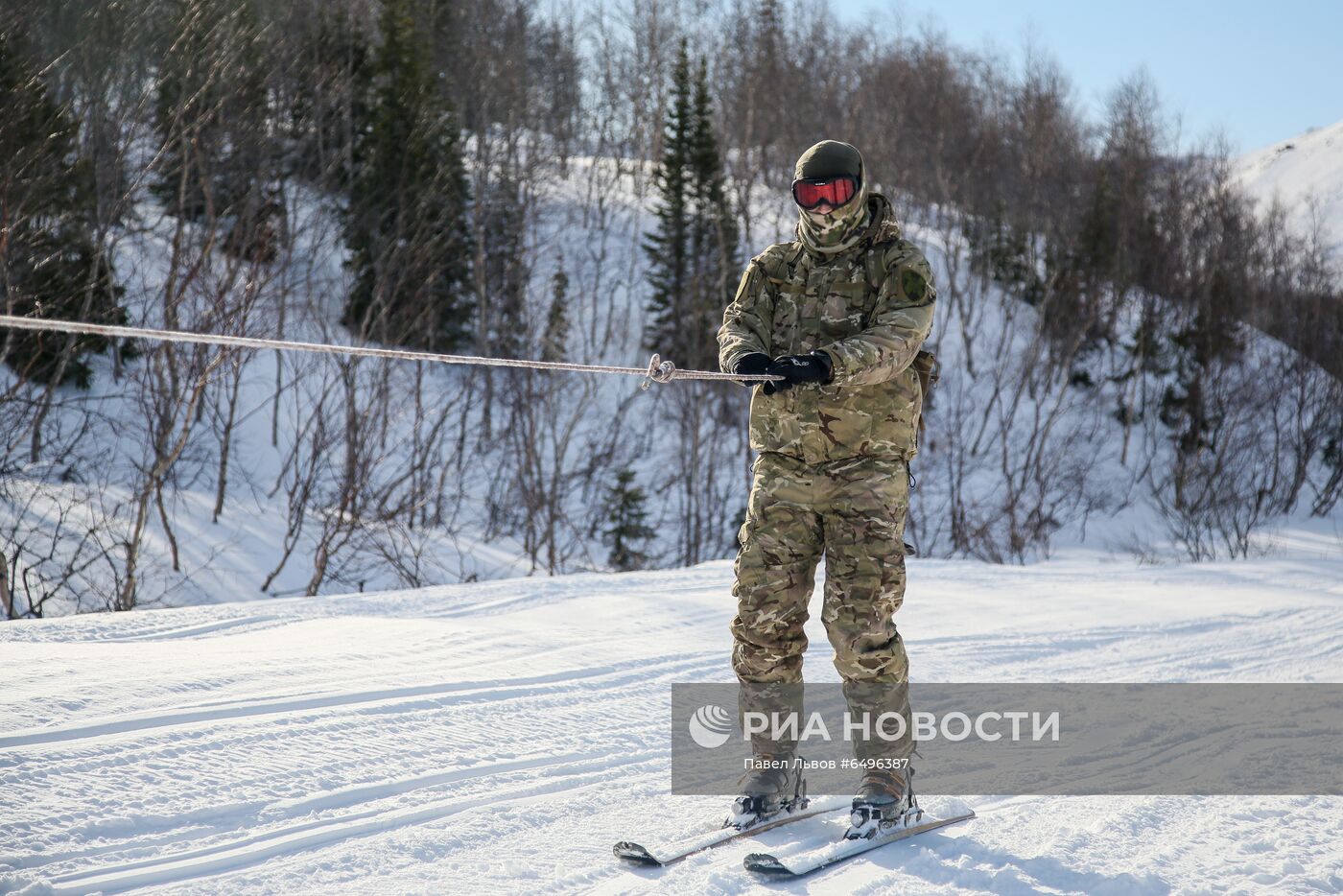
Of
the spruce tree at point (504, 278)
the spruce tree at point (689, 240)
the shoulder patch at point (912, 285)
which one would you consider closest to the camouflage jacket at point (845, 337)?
the shoulder patch at point (912, 285)

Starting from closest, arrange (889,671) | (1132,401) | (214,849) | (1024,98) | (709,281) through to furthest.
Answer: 1. (214,849)
2. (889,671)
3. (709,281)
4. (1132,401)
5. (1024,98)

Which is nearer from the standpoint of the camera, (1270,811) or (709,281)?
(1270,811)

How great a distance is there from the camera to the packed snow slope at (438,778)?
8.72 feet

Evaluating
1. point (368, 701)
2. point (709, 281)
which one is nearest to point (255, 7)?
point (709, 281)

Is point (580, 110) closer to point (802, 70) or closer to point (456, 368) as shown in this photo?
point (802, 70)

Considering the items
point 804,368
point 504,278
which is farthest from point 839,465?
point 504,278

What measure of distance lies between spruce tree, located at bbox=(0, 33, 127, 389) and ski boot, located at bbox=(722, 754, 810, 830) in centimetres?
838

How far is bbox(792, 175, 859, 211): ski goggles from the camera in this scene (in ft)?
10.2

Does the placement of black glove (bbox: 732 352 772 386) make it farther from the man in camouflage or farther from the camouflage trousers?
the camouflage trousers

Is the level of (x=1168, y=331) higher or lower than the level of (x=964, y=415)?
higher

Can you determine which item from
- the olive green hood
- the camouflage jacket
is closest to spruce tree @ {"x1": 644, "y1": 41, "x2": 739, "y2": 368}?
the camouflage jacket

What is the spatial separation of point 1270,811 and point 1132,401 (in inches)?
1177

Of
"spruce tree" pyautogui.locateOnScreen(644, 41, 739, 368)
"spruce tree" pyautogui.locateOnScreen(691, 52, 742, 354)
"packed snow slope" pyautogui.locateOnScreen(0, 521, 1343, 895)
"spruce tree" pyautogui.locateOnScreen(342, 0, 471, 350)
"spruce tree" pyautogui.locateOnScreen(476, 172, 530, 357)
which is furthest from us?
"spruce tree" pyautogui.locateOnScreen(691, 52, 742, 354)

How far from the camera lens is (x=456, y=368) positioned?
81.9ft
